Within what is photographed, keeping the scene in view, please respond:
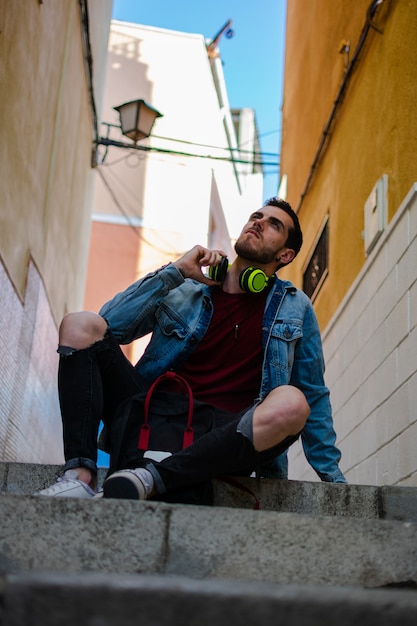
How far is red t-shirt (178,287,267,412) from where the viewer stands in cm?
321

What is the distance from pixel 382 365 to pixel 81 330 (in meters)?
1.95

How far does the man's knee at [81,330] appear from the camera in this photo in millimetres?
2961

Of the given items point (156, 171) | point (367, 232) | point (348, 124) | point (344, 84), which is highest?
point (156, 171)

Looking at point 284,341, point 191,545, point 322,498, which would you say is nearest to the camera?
point 191,545

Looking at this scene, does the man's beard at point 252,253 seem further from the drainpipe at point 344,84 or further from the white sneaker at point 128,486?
the drainpipe at point 344,84

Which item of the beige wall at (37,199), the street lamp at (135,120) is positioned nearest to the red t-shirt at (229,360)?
the beige wall at (37,199)

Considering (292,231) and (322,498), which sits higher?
(292,231)

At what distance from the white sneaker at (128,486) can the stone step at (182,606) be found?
102cm

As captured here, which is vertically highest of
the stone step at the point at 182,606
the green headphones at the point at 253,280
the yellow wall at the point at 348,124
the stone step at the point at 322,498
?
the yellow wall at the point at 348,124

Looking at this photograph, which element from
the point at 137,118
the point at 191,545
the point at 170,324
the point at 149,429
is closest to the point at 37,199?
the point at 170,324

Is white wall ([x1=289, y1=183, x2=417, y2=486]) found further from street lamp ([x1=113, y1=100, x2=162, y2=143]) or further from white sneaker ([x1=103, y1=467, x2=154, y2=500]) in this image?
street lamp ([x1=113, y1=100, x2=162, y2=143])

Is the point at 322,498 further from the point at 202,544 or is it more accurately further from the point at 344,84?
the point at 344,84

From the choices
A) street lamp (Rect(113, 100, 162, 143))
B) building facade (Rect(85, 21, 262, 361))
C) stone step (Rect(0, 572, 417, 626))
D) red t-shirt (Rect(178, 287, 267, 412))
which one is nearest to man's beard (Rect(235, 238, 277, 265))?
red t-shirt (Rect(178, 287, 267, 412))

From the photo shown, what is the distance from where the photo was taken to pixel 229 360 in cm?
330
